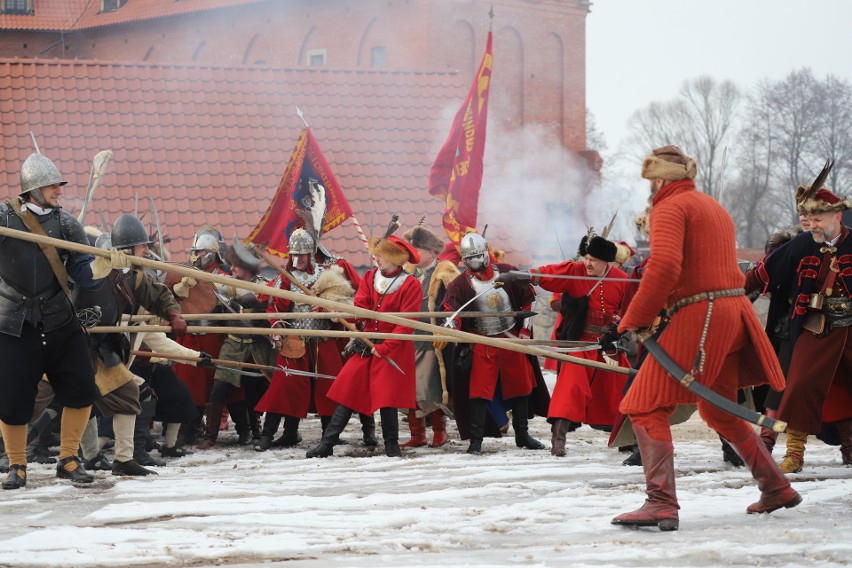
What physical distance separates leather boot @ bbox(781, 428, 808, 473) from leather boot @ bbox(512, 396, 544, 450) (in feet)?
7.59

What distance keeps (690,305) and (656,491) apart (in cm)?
90

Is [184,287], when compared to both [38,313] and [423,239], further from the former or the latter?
[38,313]

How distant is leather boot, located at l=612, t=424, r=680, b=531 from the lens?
5.80 m

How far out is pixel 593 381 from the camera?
925 cm

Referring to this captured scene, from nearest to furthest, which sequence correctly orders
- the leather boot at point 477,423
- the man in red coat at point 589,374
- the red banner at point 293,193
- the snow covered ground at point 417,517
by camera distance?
the snow covered ground at point 417,517
the man in red coat at point 589,374
the leather boot at point 477,423
the red banner at point 293,193

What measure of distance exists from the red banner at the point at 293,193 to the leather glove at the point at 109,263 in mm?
4580

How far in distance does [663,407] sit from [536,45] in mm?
35627

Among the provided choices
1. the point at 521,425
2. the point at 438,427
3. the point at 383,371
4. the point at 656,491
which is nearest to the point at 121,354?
the point at 383,371

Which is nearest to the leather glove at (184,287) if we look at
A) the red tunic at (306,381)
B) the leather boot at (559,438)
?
the red tunic at (306,381)

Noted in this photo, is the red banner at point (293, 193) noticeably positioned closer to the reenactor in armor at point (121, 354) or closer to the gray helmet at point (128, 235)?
the gray helmet at point (128, 235)

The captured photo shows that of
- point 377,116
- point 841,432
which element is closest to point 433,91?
point 377,116

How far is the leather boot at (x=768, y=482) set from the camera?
6.01 m

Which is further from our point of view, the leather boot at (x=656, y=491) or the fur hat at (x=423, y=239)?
the fur hat at (x=423, y=239)

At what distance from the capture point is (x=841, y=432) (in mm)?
8094
